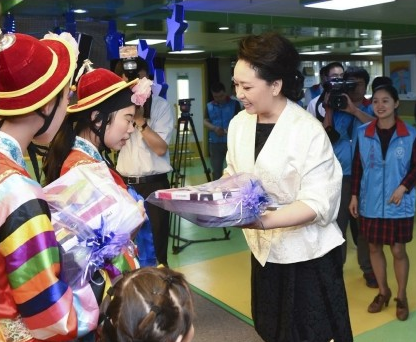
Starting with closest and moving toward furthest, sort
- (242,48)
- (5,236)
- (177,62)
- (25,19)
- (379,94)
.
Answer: (5,236)
(242,48)
(379,94)
(25,19)
(177,62)

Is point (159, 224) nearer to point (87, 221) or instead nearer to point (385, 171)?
point (385, 171)

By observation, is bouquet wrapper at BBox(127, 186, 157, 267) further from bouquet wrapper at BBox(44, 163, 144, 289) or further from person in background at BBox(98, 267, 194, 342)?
person in background at BBox(98, 267, 194, 342)

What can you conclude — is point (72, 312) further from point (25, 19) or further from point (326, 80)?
point (25, 19)

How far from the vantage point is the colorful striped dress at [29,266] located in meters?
0.99

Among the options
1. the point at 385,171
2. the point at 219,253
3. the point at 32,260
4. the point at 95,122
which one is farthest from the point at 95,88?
the point at 219,253

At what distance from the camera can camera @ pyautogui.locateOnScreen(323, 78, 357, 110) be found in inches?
129

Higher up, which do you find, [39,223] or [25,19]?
[25,19]

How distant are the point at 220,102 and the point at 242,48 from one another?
15.5 ft

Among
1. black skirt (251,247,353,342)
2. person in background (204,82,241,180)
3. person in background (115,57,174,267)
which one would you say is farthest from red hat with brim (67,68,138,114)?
person in background (204,82,241,180)

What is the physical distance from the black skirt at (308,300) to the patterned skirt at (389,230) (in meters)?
1.17

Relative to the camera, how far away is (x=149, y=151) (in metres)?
2.97

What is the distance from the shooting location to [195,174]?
8.60 metres

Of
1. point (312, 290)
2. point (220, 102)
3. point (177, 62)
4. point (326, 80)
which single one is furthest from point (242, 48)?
point (177, 62)

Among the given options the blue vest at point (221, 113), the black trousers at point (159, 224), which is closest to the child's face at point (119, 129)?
the black trousers at point (159, 224)
